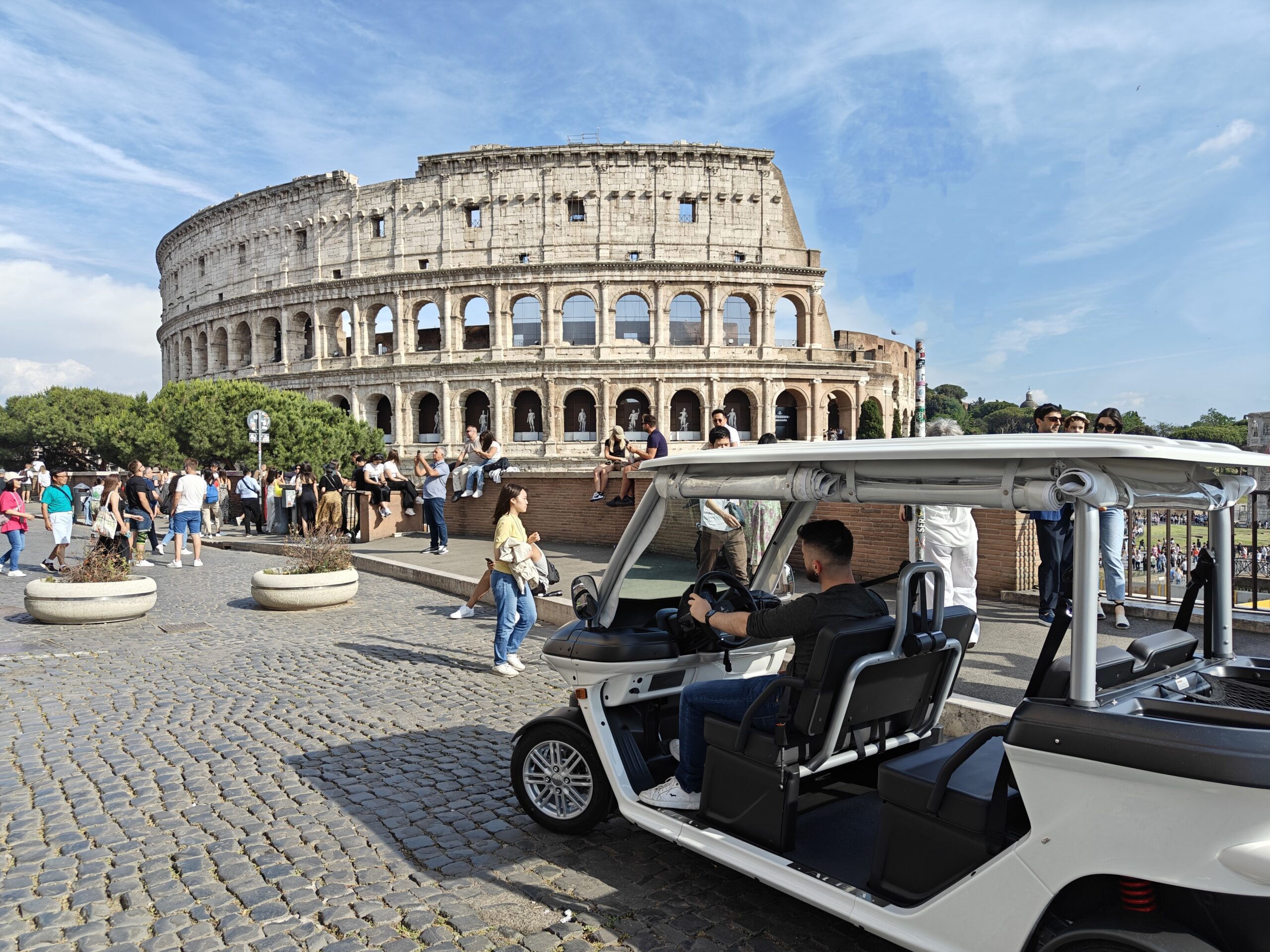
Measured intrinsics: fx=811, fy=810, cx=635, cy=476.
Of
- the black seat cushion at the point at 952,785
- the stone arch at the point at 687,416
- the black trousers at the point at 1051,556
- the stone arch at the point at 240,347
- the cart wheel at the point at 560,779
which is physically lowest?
the cart wheel at the point at 560,779

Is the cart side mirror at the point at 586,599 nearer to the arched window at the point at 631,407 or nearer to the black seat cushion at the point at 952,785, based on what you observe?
the black seat cushion at the point at 952,785

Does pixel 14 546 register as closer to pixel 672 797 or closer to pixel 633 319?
pixel 672 797

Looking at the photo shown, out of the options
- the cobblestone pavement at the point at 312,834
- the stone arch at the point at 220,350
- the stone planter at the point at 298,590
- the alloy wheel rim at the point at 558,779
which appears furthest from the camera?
the stone arch at the point at 220,350

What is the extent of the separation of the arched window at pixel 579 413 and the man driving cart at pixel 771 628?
152 feet

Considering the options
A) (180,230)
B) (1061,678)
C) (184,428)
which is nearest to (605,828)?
(1061,678)

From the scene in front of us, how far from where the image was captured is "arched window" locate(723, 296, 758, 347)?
50344 millimetres

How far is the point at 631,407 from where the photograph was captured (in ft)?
165

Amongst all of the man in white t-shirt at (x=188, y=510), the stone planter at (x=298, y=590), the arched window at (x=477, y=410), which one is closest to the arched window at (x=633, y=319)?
the arched window at (x=477, y=410)

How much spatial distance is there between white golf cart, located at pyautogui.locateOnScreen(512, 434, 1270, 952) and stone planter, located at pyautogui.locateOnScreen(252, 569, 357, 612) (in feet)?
24.0

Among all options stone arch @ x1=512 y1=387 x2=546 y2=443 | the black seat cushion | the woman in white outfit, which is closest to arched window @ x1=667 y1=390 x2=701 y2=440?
stone arch @ x1=512 y1=387 x2=546 y2=443

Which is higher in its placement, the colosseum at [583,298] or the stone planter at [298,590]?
the colosseum at [583,298]

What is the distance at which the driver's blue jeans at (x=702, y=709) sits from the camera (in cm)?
336

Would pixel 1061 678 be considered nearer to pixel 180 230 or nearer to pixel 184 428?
pixel 184 428

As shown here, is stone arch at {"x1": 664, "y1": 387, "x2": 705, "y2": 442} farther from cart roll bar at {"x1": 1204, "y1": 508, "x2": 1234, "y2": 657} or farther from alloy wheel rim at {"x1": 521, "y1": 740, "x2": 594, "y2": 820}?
cart roll bar at {"x1": 1204, "y1": 508, "x2": 1234, "y2": 657}
